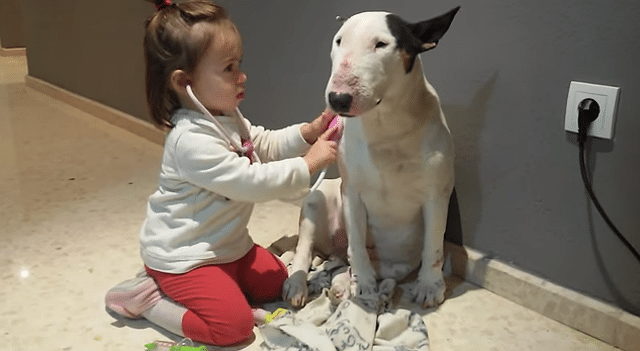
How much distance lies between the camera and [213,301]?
1104 mm

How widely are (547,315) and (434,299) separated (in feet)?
0.72

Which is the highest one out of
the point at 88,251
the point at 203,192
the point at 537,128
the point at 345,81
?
the point at 345,81

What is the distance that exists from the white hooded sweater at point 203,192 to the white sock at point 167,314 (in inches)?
2.5

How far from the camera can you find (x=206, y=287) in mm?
1115

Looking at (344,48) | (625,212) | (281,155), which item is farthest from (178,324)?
(625,212)

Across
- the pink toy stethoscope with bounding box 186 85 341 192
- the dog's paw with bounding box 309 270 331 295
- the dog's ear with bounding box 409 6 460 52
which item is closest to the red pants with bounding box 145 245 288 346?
the dog's paw with bounding box 309 270 331 295

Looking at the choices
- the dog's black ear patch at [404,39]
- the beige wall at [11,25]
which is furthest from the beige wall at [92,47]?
the dog's black ear patch at [404,39]

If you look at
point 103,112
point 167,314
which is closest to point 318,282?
point 167,314

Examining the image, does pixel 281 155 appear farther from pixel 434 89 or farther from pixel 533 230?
pixel 533 230

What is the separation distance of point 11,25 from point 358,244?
3972 mm

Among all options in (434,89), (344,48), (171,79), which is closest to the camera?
(344,48)

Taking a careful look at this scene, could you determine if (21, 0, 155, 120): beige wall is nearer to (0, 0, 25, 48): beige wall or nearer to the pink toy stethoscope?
the pink toy stethoscope

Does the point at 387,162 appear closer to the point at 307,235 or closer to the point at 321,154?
the point at 321,154

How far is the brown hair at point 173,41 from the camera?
110 centimetres
